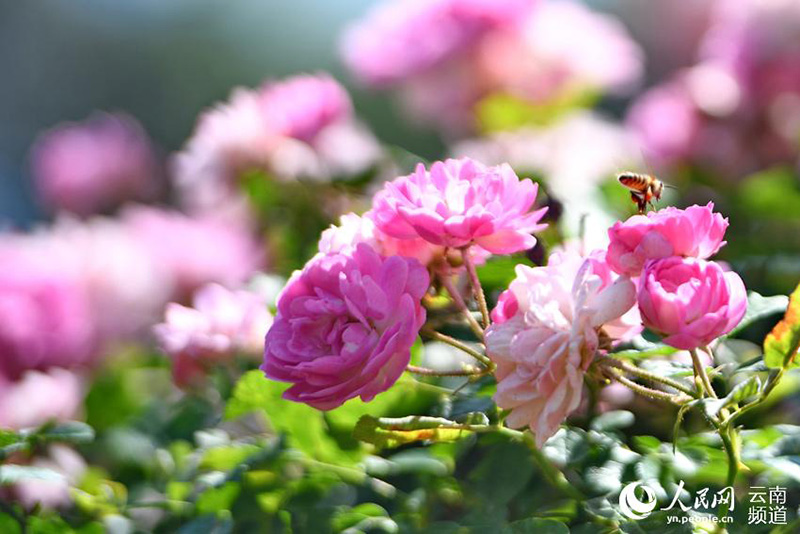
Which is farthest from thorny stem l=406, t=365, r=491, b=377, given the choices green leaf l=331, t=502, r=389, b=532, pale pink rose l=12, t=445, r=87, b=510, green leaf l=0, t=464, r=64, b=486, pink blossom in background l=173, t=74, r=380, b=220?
pink blossom in background l=173, t=74, r=380, b=220

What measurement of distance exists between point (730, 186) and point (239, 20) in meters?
3.71

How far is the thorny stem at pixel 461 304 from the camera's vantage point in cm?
53

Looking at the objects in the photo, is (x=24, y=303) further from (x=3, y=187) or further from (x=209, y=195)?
(x=3, y=187)

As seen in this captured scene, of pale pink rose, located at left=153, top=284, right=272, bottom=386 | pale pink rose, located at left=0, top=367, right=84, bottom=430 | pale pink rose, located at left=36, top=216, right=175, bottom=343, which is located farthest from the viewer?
pale pink rose, located at left=36, top=216, right=175, bottom=343

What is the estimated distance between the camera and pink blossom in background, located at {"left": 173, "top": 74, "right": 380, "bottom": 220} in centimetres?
115

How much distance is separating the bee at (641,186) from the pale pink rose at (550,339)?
11 centimetres

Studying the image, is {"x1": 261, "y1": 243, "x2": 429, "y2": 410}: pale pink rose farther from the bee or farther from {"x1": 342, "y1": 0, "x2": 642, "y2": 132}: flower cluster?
{"x1": 342, "y1": 0, "x2": 642, "y2": 132}: flower cluster

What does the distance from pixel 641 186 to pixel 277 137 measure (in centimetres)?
62

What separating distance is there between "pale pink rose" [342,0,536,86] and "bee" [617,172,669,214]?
2.16 ft

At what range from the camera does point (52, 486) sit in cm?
82

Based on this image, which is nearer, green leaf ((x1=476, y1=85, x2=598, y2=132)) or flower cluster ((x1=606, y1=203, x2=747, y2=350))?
flower cluster ((x1=606, y1=203, x2=747, y2=350))

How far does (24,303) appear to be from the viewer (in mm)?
1125

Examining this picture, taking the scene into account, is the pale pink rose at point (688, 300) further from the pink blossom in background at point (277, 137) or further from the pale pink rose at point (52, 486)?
the pink blossom in background at point (277, 137)

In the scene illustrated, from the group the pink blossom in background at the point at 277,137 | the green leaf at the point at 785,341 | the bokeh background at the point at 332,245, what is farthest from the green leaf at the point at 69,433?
the pink blossom in background at the point at 277,137
